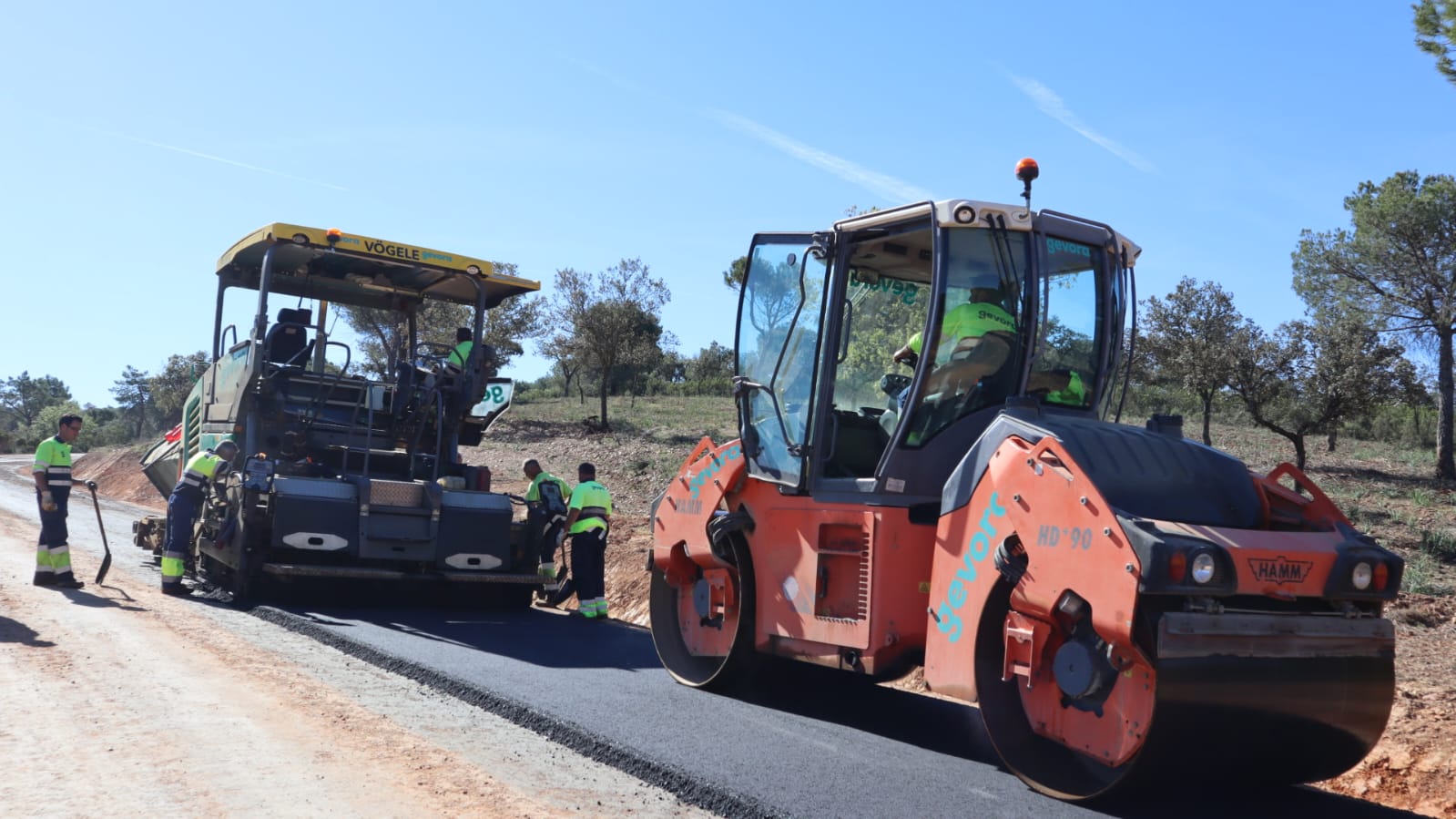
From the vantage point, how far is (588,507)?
9.88m

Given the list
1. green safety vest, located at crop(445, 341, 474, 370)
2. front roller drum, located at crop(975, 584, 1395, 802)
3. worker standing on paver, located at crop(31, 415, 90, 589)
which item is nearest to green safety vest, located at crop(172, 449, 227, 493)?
worker standing on paver, located at crop(31, 415, 90, 589)

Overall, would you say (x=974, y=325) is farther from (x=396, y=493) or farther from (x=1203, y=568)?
(x=396, y=493)

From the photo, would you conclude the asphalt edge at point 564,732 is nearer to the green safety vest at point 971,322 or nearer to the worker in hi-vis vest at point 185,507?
the green safety vest at point 971,322

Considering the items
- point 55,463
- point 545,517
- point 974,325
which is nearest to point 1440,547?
point 545,517

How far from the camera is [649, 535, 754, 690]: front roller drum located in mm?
6199

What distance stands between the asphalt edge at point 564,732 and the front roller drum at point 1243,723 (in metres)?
1.13

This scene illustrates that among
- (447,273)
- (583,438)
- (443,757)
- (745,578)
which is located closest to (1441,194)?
(583,438)

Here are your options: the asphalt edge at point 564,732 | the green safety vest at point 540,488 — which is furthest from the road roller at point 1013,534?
the green safety vest at point 540,488

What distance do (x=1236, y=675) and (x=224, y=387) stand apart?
8.80 m

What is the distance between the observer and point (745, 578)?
6.20 meters

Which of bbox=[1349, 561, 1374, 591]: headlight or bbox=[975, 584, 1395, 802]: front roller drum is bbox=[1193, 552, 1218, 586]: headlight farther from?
bbox=[1349, 561, 1374, 591]: headlight

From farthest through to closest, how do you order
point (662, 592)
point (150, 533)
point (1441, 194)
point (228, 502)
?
point (1441, 194) < point (150, 533) < point (228, 502) < point (662, 592)

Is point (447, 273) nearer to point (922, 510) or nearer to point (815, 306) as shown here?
point (815, 306)

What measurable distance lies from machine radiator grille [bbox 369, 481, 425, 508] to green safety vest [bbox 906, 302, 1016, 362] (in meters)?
5.22
